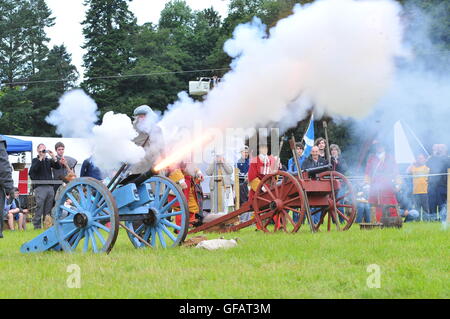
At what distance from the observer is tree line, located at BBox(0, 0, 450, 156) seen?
19.2 metres

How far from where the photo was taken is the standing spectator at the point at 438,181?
A: 1345 cm

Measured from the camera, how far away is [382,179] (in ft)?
40.8

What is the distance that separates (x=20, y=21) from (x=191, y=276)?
3880 centimetres

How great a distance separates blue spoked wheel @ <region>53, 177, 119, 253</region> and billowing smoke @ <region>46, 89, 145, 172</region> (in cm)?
34

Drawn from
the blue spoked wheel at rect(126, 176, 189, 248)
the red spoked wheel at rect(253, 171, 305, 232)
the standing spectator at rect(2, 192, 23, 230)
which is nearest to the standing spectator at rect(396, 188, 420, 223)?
the red spoked wheel at rect(253, 171, 305, 232)

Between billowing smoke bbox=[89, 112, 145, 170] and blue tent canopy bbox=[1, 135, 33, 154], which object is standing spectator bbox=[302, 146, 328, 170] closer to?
billowing smoke bbox=[89, 112, 145, 170]

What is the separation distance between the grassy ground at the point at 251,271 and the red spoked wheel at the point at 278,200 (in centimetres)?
185

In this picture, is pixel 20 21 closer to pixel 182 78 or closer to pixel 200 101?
pixel 182 78

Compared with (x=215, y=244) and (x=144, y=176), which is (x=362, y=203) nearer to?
(x=215, y=244)

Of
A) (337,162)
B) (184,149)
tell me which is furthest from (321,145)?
(184,149)

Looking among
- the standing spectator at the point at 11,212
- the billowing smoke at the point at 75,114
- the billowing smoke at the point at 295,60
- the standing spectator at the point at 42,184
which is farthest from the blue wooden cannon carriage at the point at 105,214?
the standing spectator at the point at 11,212

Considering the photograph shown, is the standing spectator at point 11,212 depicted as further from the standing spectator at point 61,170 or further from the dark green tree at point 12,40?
the dark green tree at point 12,40

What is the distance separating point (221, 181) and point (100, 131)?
7247mm

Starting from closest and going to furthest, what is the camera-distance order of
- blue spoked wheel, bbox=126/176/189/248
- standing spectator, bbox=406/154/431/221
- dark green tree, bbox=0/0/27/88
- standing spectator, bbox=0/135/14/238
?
standing spectator, bbox=0/135/14/238
blue spoked wheel, bbox=126/176/189/248
standing spectator, bbox=406/154/431/221
dark green tree, bbox=0/0/27/88
